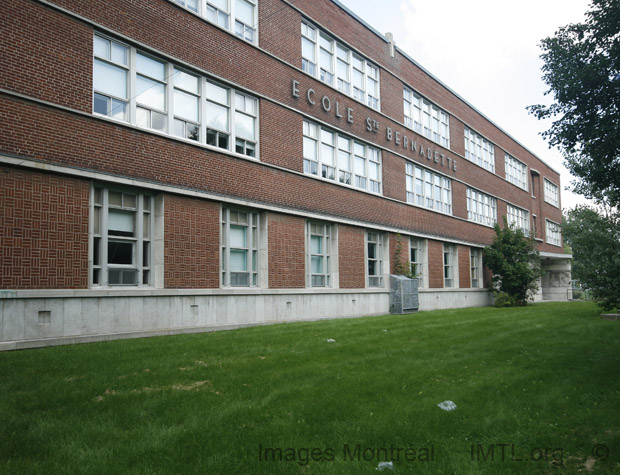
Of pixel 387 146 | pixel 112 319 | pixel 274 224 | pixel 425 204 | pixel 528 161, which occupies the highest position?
pixel 528 161

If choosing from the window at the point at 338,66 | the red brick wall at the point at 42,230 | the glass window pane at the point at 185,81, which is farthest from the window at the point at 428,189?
the red brick wall at the point at 42,230

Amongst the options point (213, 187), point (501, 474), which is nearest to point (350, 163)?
point (213, 187)

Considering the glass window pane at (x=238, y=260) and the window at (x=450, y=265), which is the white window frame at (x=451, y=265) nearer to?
the window at (x=450, y=265)

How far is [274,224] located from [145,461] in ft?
44.4

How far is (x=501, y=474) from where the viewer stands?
4695 millimetres

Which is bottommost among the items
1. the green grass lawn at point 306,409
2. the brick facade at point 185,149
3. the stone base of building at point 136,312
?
the green grass lawn at point 306,409

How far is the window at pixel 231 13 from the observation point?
16.3 metres

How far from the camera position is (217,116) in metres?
16.6

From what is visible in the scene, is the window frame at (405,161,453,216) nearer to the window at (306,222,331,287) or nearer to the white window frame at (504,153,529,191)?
the window at (306,222,331,287)

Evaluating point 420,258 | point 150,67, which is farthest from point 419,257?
point 150,67

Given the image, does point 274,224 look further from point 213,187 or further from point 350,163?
point 350,163

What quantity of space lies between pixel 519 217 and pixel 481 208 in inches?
345

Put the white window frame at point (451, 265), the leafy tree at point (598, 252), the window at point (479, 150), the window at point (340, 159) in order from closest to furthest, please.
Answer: the leafy tree at point (598, 252) < the window at point (340, 159) < the white window frame at point (451, 265) < the window at point (479, 150)

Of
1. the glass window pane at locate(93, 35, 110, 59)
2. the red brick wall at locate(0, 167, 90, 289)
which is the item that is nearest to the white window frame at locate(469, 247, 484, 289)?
the glass window pane at locate(93, 35, 110, 59)
